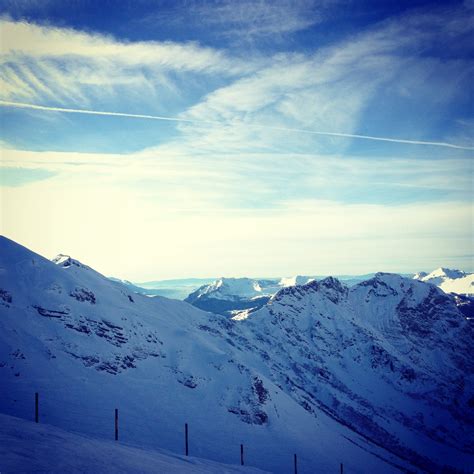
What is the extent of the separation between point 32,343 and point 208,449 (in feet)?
132

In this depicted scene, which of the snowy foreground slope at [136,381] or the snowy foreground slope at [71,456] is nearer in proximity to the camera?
the snowy foreground slope at [71,456]

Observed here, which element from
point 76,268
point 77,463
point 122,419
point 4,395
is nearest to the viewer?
point 77,463

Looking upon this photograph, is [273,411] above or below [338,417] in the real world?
above

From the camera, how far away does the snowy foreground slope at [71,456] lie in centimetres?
2622

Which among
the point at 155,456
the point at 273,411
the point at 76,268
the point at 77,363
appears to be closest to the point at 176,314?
the point at 76,268

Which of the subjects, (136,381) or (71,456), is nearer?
(71,456)

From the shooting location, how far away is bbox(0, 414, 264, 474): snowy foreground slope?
86.0ft

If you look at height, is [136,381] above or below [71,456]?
below

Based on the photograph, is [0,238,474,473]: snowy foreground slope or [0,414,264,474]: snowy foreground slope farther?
[0,238,474,473]: snowy foreground slope

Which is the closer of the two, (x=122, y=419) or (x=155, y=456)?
(x=155, y=456)

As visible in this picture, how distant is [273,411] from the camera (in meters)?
113

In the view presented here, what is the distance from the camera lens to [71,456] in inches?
1145

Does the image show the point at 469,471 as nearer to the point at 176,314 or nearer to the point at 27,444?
the point at 176,314

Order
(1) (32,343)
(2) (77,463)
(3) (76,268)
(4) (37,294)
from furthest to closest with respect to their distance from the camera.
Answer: (3) (76,268), (4) (37,294), (1) (32,343), (2) (77,463)
